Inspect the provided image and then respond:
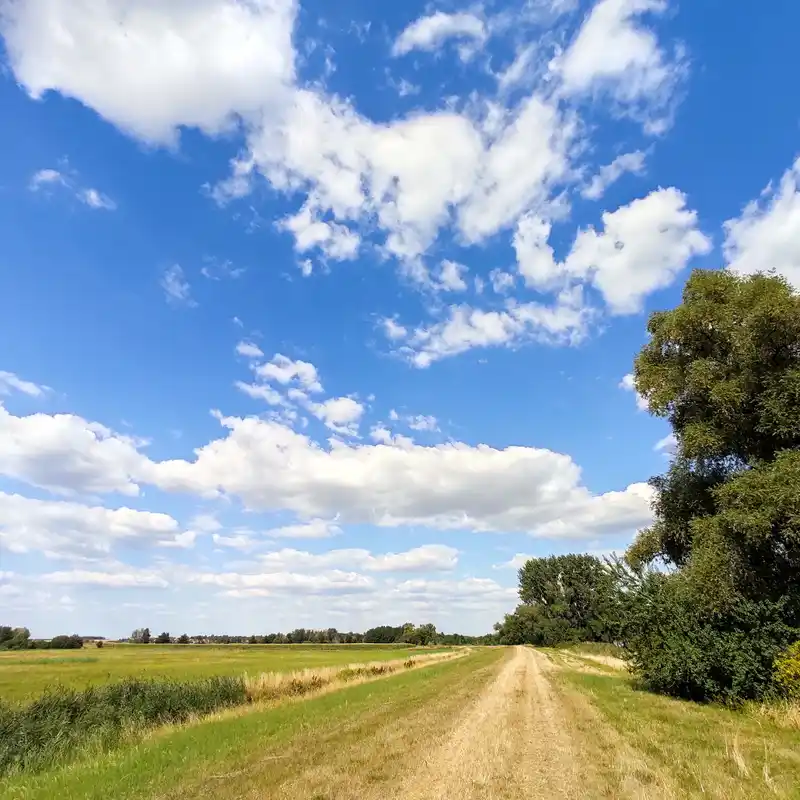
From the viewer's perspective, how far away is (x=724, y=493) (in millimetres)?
18891

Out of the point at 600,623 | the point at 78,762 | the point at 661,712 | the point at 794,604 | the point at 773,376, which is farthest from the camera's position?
the point at 600,623

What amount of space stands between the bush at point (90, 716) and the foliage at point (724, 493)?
18.1 m

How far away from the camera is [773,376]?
62.4ft

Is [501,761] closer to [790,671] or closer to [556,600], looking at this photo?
[790,671]

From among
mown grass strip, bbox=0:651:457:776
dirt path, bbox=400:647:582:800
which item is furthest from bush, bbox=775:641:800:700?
mown grass strip, bbox=0:651:457:776

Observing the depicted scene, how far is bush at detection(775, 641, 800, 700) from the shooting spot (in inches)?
591

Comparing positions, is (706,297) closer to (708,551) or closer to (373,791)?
(708,551)

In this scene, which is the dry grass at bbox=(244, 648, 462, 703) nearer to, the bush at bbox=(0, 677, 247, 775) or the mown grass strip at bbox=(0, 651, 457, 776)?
the mown grass strip at bbox=(0, 651, 457, 776)

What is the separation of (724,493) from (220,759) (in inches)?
659

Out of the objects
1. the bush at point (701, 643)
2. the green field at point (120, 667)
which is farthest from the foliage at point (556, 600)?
the bush at point (701, 643)

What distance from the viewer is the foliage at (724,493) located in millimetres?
17703

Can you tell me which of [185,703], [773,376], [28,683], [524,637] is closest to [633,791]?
[773,376]

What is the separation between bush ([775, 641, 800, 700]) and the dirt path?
20.2 ft

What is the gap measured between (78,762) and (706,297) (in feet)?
80.8
